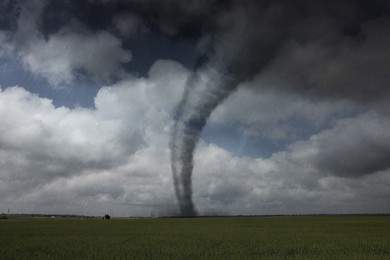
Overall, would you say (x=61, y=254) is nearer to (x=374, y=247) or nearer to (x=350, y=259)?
(x=350, y=259)

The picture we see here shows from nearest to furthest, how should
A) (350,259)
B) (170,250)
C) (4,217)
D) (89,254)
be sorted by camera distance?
(350,259) → (89,254) → (170,250) → (4,217)

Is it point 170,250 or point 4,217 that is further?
point 4,217

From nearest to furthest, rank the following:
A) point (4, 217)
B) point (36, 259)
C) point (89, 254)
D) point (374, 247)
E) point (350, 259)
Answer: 1. point (350, 259)
2. point (36, 259)
3. point (89, 254)
4. point (374, 247)
5. point (4, 217)

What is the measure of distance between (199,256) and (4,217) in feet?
548

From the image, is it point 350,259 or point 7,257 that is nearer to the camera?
point 350,259

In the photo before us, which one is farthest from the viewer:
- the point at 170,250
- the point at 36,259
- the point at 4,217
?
the point at 4,217

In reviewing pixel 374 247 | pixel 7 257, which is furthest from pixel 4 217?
pixel 374 247

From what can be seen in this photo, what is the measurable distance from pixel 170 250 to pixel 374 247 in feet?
60.3

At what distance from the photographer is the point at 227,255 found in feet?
92.6

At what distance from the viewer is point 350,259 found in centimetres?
2541

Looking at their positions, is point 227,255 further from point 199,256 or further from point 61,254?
point 61,254

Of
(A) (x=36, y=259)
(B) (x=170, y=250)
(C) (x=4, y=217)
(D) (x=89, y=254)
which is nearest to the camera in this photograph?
(A) (x=36, y=259)

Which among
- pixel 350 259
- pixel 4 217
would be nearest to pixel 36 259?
pixel 350 259

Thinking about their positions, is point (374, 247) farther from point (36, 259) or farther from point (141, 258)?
point (36, 259)
